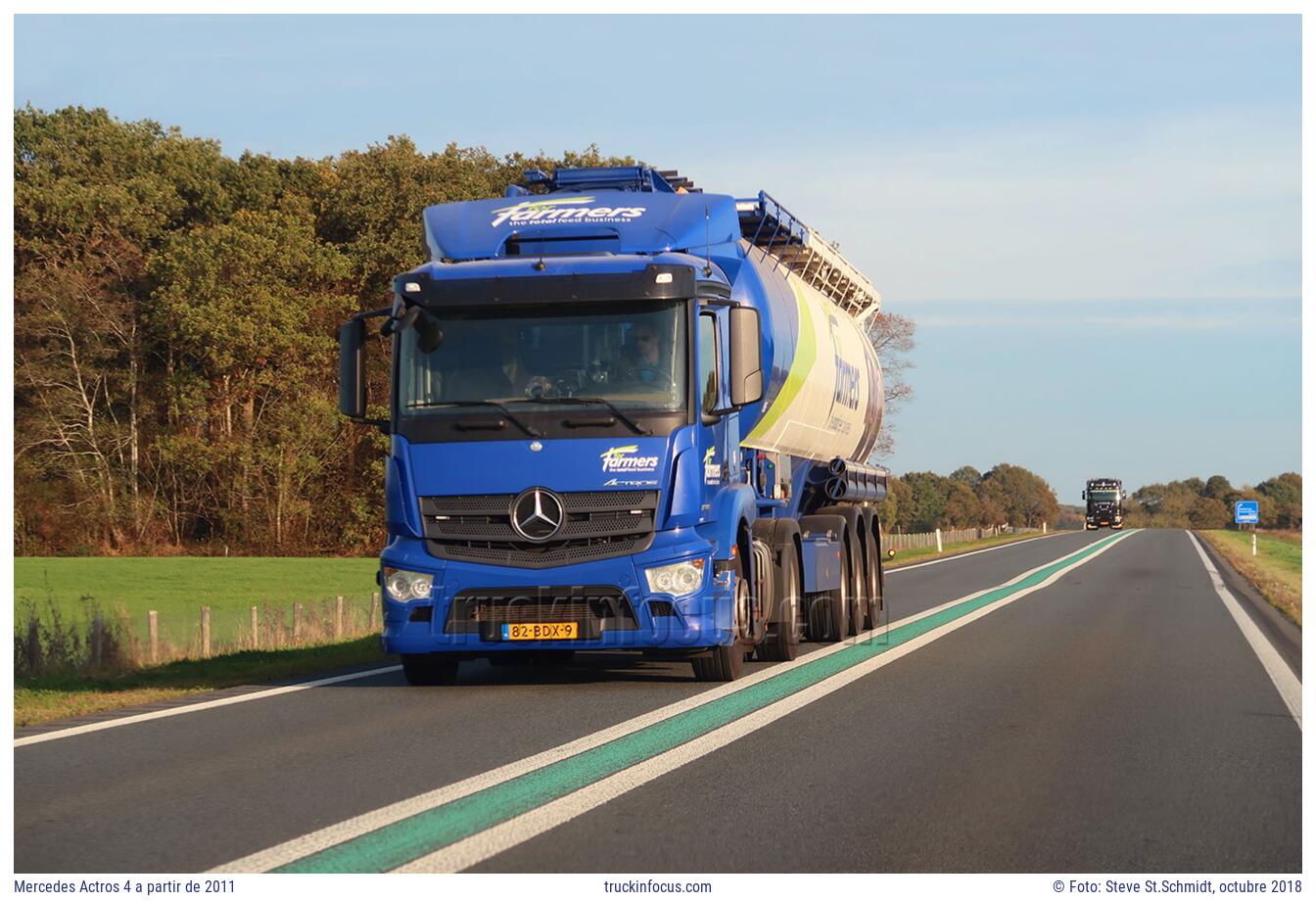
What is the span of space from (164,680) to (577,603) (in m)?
4.58

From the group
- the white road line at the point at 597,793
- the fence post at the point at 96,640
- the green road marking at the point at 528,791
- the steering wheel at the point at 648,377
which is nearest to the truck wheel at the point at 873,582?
the green road marking at the point at 528,791

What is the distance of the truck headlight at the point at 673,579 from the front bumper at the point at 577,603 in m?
0.04

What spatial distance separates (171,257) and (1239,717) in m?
50.8

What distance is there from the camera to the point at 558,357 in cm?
1302

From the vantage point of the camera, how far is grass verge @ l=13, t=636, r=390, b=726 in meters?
12.8

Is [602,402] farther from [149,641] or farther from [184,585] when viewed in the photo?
[184,585]

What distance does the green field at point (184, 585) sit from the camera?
36.9 metres

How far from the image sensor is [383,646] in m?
13.3

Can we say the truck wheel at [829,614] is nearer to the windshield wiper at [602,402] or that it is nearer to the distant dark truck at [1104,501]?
the windshield wiper at [602,402]

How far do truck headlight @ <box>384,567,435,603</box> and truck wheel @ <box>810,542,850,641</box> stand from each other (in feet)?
20.6

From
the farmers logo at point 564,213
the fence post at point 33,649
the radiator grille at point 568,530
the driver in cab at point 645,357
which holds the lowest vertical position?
the fence post at point 33,649

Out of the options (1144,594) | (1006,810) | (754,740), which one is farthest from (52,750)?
(1144,594)

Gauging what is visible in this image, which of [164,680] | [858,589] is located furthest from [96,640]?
[858,589]

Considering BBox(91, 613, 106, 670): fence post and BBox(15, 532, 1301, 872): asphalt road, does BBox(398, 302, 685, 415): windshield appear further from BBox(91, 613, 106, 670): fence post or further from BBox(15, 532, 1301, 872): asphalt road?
BBox(91, 613, 106, 670): fence post
